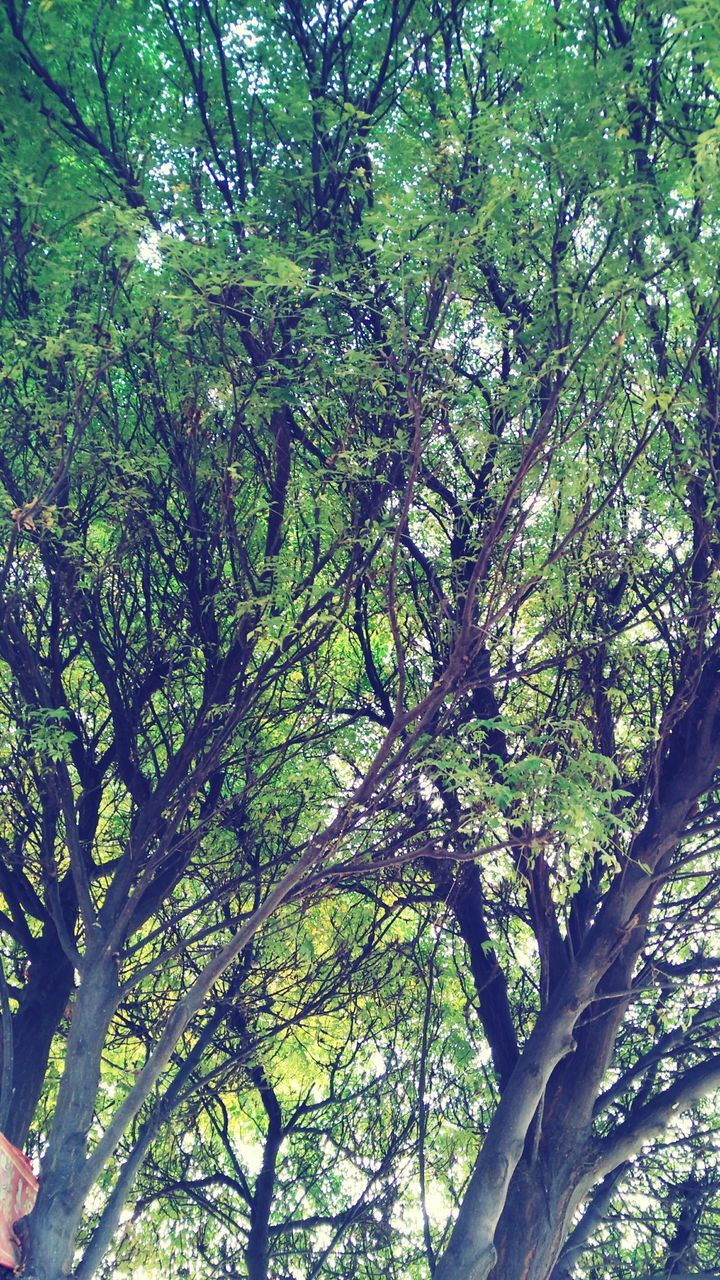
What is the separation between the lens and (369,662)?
845 cm

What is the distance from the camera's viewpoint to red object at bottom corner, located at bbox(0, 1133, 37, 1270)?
5.47 meters

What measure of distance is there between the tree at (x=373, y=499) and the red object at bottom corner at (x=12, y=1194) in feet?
0.44

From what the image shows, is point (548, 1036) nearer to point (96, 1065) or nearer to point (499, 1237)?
point (499, 1237)

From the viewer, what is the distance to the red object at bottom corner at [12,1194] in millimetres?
5471

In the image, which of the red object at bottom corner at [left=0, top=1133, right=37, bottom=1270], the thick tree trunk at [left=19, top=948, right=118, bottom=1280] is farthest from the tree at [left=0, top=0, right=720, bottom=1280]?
the red object at bottom corner at [left=0, top=1133, right=37, bottom=1270]

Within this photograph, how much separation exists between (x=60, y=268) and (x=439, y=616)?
334 centimetres

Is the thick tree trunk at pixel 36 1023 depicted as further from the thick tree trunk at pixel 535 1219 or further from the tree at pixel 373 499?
the thick tree trunk at pixel 535 1219

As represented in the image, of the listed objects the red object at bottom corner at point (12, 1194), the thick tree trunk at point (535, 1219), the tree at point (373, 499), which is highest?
the tree at point (373, 499)

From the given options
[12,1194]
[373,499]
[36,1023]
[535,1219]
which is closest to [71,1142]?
[12,1194]

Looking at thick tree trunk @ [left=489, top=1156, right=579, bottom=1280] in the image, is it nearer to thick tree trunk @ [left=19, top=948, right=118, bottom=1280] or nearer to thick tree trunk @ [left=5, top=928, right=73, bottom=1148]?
thick tree trunk @ [left=19, top=948, right=118, bottom=1280]

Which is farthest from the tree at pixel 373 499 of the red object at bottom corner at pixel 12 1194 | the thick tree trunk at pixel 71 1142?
the red object at bottom corner at pixel 12 1194

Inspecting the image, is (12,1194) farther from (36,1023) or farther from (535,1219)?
(535,1219)

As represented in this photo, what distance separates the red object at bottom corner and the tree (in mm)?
133

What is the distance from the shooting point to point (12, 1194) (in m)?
5.75
